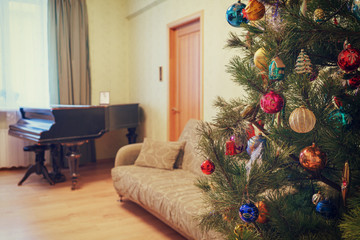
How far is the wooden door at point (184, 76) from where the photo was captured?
398 centimetres

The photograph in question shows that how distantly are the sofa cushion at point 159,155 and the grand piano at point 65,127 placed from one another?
868 millimetres

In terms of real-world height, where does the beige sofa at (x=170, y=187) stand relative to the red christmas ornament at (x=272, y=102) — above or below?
below

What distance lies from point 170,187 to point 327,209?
5.86 ft

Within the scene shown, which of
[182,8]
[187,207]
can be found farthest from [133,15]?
[187,207]

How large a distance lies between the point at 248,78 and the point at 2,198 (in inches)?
138

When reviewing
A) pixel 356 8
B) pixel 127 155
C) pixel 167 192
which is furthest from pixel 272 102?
pixel 127 155

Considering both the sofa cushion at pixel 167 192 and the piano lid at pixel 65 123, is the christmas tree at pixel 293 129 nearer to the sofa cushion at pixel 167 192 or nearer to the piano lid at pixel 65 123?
the sofa cushion at pixel 167 192

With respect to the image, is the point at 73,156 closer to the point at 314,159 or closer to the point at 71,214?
the point at 71,214

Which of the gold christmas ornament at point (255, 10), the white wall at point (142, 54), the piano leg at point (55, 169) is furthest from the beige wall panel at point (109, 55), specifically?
the gold christmas ornament at point (255, 10)

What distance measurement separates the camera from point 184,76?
426cm

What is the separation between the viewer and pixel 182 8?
13.4ft

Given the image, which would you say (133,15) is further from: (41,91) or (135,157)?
(135,157)

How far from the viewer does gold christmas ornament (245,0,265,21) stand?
3.30ft

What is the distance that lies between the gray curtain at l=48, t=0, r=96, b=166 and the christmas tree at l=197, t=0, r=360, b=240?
4382mm
